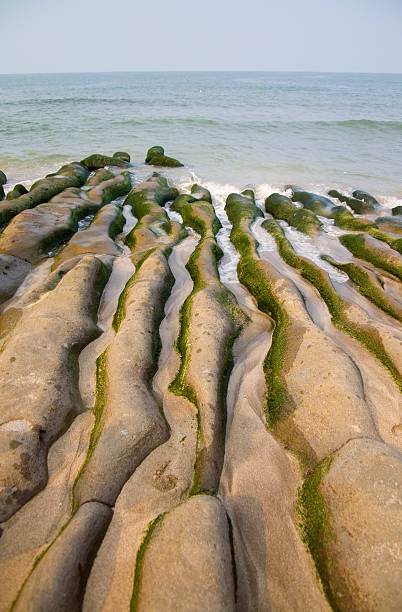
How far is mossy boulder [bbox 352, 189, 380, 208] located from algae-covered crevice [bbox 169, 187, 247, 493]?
7506 mm

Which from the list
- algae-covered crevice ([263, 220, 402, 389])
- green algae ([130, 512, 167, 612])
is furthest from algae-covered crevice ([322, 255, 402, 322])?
green algae ([130, 512, 167, 612])

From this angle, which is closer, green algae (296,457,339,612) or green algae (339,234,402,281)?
green algae (296,457,339,612)

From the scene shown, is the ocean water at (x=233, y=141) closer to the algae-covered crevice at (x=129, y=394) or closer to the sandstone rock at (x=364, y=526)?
the algae-covered crevice at (x=129, y=394)

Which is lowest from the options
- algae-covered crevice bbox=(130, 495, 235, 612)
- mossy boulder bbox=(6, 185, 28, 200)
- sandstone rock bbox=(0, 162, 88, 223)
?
algae-covered crevice bbox=(130, 495, 235, 612)

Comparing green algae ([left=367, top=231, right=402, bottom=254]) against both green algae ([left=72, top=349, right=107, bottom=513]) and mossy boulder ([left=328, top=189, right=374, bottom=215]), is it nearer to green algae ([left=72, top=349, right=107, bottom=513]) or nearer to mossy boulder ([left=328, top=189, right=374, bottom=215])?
mossy boulder ([left=328, top=189, right=374, bottom=215])

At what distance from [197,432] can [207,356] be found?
918mm

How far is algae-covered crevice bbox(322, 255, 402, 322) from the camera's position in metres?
5.41

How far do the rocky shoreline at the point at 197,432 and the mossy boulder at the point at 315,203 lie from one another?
13.0ft

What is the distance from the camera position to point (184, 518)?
8.17 feet

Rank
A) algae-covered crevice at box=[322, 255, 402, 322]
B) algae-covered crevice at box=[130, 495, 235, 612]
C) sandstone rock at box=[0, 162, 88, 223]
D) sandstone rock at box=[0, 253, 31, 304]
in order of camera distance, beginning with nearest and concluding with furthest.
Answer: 1. algae-covered crevice at box=[130, 495, 235, 612]
2. algae-covered crevice at box=[322, 255, 402, 322]
3. sandstone rock at box=[0, 253, 31, 304]
4. sandstone rock at box=[0, 162, 88, 223]

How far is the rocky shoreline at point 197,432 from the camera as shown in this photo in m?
2.34

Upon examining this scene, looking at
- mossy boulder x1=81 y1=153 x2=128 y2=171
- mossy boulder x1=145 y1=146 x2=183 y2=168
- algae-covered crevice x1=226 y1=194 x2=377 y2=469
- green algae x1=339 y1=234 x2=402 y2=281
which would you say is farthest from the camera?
mossy boulder x1=145 y1=146 x2=183 y2=168

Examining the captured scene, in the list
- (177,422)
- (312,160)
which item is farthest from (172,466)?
(312,160)

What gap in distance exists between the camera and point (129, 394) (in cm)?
357
